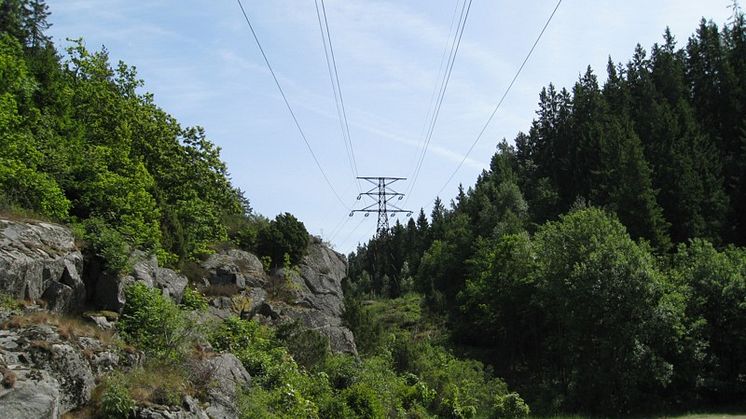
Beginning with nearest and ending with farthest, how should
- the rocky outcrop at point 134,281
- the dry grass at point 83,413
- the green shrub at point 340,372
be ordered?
1. the dry grass at point 83,413
2. the rocky outcrop at point 134,281
3. the green shrub at point 340,372

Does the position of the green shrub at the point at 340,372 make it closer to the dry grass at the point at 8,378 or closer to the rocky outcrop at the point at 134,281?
the rocky outcrop at the point at 134,281

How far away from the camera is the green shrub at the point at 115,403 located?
1191cm

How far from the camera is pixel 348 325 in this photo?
3528 centimetres

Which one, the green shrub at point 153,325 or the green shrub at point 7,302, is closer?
the green shrub at point 7,302

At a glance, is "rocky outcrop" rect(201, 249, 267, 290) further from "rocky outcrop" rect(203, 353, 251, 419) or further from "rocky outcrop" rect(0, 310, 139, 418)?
"rocky outcrop" rect(0, 310, 139, 418)

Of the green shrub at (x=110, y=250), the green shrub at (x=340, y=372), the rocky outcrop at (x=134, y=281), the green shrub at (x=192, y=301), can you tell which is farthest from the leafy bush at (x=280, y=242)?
the green shrub at (x=110, y=250)

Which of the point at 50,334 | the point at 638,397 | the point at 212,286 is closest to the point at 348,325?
the point at 212,286

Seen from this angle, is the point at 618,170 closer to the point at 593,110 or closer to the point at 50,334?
the point at 593,110

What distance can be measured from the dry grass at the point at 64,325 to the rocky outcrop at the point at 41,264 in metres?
0.70

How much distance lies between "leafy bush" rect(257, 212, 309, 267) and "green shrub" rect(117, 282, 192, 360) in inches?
743

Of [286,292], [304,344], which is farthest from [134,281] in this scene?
[286,292]

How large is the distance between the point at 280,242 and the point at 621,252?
66.3ft

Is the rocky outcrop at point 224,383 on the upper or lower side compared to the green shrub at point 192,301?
lower

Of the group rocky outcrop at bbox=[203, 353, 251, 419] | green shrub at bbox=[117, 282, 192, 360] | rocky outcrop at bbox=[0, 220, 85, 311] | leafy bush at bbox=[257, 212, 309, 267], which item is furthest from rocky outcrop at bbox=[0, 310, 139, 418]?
leafy bush at bbox=[257, 212, 309, 267]
